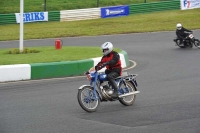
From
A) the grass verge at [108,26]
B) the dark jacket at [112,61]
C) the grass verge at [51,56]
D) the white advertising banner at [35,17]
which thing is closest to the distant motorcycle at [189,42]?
the grass verge at [51,56]

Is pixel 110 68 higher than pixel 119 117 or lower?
higher

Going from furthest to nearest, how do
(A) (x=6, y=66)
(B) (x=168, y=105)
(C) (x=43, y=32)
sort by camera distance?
(C) (x=43, y=32) → (A) (x=6, y=66) → (B) (x=168, y=105)

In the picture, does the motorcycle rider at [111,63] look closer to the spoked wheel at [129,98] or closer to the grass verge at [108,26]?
the spoked wheel at [129,98]

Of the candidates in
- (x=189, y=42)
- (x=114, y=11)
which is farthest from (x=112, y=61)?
(x=114, y=11)

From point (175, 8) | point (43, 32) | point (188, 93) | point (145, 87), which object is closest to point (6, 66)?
point (145, 87)

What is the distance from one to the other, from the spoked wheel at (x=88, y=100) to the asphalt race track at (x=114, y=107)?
12 cm

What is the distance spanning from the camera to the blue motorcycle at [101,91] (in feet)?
33.6

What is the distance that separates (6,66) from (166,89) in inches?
169

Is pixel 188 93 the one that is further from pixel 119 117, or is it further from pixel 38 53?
pixel 38 53

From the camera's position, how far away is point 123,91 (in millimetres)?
10961

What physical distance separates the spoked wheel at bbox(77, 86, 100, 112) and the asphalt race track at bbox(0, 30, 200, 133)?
12 cm

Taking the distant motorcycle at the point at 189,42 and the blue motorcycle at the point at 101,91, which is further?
the distant motorcycle at the point at 189,42

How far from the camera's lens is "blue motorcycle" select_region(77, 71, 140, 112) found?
10242 mm

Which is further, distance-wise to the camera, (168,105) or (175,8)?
(175,8)
